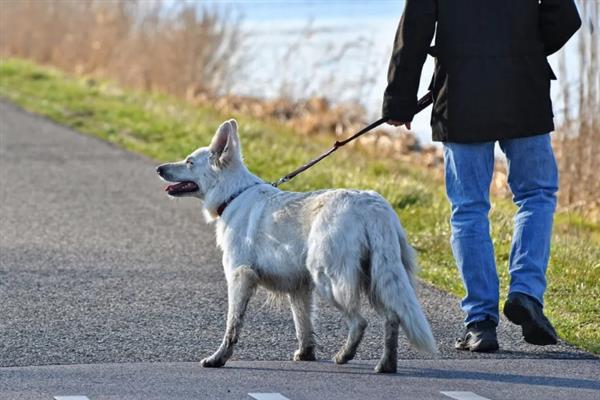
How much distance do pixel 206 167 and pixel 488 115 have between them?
4.84 ft

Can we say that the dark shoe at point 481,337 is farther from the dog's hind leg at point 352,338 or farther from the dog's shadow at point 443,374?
the dog's hind leg at point 352,338

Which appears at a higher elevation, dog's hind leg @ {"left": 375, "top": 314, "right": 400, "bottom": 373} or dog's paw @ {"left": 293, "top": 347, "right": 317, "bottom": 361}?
dog's hind leg @ {"left": 375, "top": 314, "right": 400, "bottom": 373}

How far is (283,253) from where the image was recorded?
A: 24.2 ft

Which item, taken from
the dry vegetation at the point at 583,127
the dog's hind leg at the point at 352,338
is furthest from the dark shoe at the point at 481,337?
the dry vegetation at the point at 583,127

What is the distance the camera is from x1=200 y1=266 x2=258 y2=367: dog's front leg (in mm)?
7383

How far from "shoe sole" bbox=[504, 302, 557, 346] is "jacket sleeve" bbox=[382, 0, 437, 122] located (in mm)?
1110

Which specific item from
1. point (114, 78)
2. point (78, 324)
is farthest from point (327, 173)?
point (114, 78)

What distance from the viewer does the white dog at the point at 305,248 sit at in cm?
704

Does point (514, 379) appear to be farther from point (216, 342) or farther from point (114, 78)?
point (114, 78)

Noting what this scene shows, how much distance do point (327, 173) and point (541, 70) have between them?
22.3ft

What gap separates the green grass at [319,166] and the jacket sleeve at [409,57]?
1.58m

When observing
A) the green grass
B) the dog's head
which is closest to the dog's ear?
the dog's head

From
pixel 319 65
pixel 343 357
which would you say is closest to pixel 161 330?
pixel 343 357

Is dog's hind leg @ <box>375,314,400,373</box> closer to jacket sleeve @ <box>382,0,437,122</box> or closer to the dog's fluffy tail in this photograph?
the dog's fluffy tail
